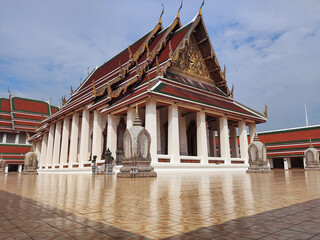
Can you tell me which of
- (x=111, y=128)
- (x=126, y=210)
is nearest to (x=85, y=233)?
(x=126, y=210)

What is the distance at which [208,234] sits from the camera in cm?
150

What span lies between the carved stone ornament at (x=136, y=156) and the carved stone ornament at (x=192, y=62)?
824 centimetres

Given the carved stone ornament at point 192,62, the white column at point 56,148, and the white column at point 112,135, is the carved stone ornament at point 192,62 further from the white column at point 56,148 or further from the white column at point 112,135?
the white column at point 56,148

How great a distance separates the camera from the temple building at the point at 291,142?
23.5 meters

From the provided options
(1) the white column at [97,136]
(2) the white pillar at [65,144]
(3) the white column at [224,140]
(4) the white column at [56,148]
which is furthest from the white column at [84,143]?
(3) the white column at [224,140]

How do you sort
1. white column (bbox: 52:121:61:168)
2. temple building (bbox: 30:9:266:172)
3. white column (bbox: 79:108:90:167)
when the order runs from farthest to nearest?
white column (bbox: 52:121:61:168) → white column (bbox: 79:108:90:167) → temple building (bbox: 30:9:266:172)

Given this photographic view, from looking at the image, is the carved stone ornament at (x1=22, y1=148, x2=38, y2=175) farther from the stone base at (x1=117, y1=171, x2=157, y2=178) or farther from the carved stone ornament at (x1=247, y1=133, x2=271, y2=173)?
the carved stone ornament at (x1=247, y1=133, x2=271, y2=173)

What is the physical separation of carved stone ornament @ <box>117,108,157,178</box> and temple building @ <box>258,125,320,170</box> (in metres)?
18.9

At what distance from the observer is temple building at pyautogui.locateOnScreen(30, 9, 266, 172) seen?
1252 cm

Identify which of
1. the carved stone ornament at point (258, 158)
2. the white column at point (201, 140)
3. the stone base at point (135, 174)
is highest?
the white column at point (201, 140)

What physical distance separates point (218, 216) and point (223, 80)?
55.6 ft

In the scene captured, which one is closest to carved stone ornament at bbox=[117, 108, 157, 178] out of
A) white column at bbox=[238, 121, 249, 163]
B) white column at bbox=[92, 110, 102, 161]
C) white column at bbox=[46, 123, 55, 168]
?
white column at bbox=[92, 110, 102, 161]

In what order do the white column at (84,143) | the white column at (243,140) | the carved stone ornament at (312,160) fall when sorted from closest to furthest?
the white column at (84,143) → the carved stone ornament at (312,160) → the white column at (243,140)

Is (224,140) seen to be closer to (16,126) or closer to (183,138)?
(183,138)
